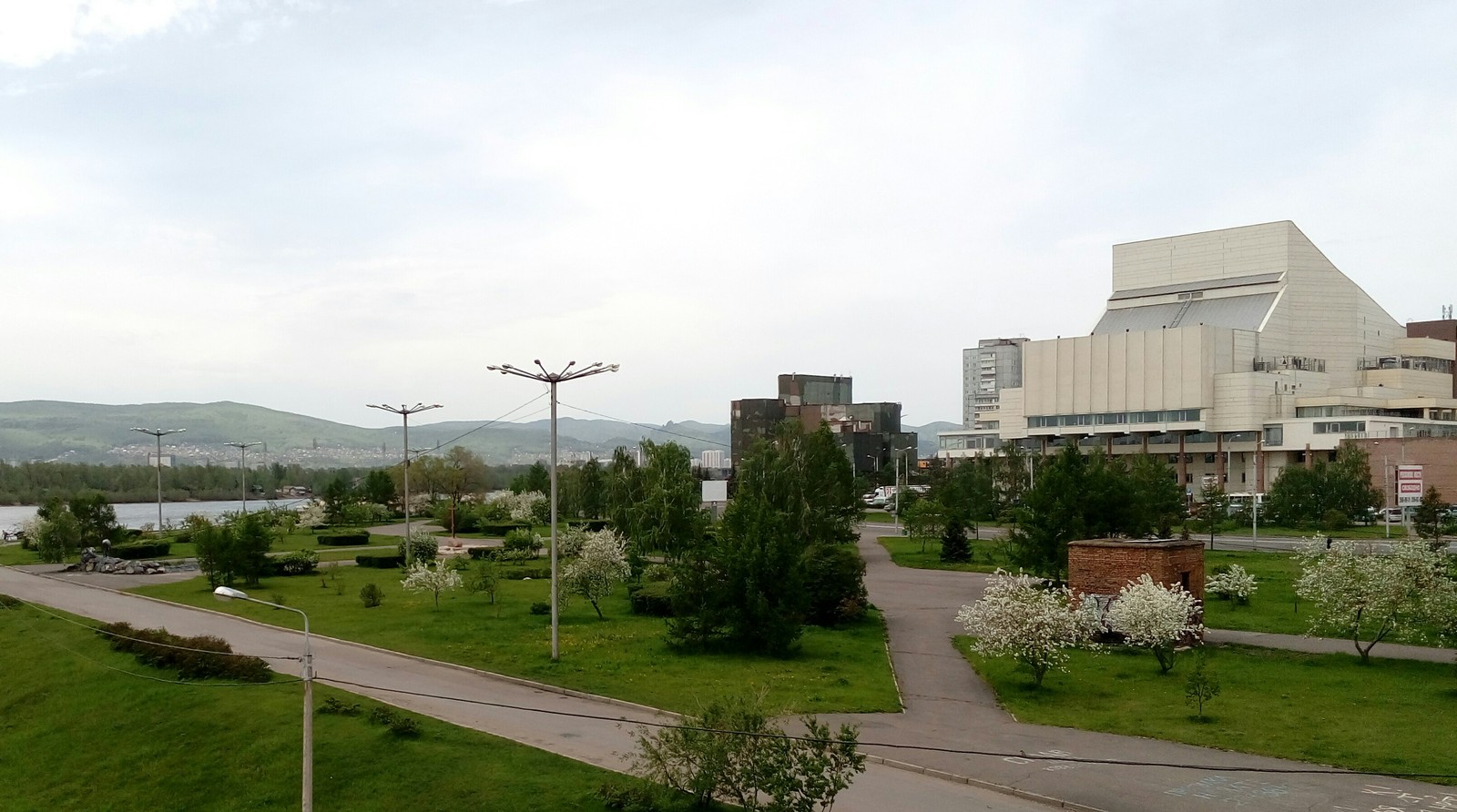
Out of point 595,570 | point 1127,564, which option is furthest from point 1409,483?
point 595,570

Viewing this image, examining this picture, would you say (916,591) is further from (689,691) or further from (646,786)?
(646,786)

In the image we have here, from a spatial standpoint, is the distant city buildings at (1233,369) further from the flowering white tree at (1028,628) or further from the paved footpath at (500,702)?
the paved footpath at (500,702)

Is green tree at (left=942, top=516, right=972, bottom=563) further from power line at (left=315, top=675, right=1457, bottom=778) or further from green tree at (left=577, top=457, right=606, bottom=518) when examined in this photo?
power line at (left=315, top=675, right=1457, bottom=778)

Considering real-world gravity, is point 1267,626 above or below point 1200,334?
below

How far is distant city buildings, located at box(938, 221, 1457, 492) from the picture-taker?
335ft

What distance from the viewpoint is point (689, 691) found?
25.3 meters

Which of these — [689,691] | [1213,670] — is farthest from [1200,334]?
[689,691]

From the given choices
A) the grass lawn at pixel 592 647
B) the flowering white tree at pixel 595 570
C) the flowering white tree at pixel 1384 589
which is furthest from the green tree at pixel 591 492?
the flowering white tree at pixel 1384 589

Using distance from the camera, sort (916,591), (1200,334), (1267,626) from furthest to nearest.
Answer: (1200,334) < (916,591) < (1267,626)

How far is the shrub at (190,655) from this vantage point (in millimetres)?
26453

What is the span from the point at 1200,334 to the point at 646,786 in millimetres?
99676

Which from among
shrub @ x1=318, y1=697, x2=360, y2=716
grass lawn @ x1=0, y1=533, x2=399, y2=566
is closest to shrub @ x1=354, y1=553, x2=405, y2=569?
grass lawn @ x1=0, y1=533, x2=399, y2=566

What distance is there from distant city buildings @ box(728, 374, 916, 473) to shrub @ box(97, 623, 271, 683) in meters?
123

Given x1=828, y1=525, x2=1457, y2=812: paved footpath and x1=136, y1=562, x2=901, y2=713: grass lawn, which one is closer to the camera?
x1=828, y1=525, x2=1457, y2=812: paved footpath
